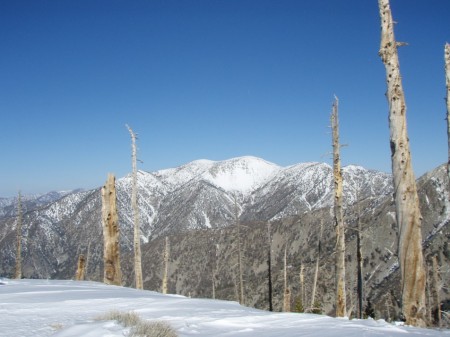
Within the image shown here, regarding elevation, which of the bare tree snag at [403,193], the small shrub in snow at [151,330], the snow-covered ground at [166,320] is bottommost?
the snow-covered ground at [166,320]

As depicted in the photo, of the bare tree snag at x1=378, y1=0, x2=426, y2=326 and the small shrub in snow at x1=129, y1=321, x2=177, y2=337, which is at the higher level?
the bare tree snag at x1=378, y1=0, x2=426, y2=326

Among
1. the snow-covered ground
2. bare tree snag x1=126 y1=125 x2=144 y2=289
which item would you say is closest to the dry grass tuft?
the snow-covered ground

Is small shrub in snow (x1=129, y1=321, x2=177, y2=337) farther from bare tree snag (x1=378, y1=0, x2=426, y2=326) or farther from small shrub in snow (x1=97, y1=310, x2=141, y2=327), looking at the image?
bare tree snag (x1=378, y1=0, x2=426, y2=326)

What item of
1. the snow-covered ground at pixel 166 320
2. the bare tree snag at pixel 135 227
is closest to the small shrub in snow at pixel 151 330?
the snow-covered ground at pixel 166 320

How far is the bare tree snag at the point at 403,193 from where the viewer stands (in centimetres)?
750

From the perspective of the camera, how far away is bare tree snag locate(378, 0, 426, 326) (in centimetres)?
750

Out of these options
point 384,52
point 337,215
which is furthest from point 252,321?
point 337,215

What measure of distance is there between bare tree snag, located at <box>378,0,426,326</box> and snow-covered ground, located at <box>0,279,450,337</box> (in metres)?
2.04

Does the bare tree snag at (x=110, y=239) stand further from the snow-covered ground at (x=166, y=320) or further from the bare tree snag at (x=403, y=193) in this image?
the bare tree snag at (x=403, y=193)

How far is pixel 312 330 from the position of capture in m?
5.09

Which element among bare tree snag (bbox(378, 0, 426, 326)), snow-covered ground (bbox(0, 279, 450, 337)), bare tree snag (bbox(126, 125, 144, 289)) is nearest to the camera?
snow-covered ground (bbox(0, 279, 450, 337))

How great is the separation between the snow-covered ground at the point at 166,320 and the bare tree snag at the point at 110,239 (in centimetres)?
807

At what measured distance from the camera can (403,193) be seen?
7875 millimetres

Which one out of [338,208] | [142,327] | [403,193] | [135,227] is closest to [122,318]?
[142,327]
